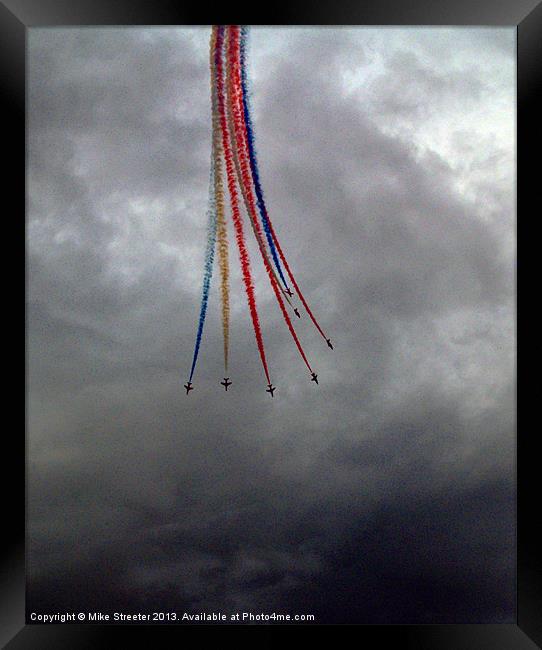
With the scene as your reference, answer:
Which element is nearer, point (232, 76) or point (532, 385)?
Result: point (532, 385)

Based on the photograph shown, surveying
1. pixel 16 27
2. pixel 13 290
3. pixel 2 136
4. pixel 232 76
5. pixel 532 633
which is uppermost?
pixel 232 76

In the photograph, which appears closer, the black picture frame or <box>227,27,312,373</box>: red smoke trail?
the black picture frame

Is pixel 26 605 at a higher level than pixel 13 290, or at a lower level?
lower

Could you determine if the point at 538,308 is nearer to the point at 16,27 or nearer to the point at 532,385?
the point at 532,385

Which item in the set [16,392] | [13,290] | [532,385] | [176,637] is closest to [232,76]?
[13,290]

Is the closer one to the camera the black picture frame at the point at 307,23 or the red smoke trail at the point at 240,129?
the black picture frame at the point at 307,23

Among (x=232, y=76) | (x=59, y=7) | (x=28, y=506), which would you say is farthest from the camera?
(x=232, y=76)
